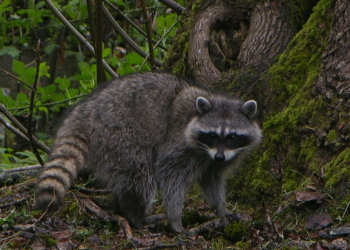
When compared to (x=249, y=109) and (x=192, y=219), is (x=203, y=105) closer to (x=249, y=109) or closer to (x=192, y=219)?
(x=249, y=109)

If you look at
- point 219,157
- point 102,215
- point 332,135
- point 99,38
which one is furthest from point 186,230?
point 99,38

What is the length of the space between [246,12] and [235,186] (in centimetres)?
186

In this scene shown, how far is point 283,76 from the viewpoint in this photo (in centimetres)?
604

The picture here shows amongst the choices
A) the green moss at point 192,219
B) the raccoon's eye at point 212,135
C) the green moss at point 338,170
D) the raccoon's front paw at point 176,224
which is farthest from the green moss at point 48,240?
the green moss at point 338,170

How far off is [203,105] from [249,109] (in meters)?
0.42

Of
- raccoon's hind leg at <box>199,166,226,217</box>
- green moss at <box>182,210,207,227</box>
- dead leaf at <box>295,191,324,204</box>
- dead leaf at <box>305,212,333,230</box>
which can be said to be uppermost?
dead leaf at <box>295,191,324,204</box>

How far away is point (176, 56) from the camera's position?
7.15 meters

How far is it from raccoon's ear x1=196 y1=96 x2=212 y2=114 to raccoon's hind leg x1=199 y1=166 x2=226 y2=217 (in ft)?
1.89

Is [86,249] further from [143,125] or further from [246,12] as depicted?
[246,12]

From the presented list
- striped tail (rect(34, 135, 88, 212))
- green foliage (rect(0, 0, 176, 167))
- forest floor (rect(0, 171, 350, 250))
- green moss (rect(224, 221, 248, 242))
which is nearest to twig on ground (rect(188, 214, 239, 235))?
forest floor (rect(0, 171, 350, 250))

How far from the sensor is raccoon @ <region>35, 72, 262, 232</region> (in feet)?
18.2

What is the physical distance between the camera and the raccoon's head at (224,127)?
5.64m

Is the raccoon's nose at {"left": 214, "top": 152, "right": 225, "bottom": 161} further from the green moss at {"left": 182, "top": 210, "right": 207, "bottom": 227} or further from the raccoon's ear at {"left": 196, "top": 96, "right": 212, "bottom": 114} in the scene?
the green moss at {"left": 182, "top": 210, "right": 207, "bottom": 227}

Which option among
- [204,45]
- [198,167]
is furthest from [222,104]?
[204,45]
